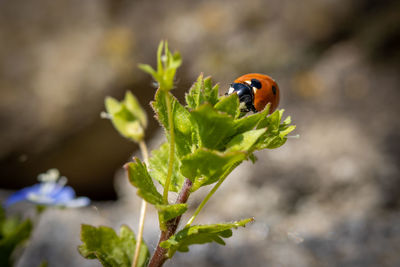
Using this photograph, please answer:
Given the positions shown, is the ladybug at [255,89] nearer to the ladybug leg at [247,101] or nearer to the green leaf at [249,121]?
the ladybug leg at [247,101]

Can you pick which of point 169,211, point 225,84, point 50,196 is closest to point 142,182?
point 169,211

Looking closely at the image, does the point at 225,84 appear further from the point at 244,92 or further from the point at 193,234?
the point at 193,234

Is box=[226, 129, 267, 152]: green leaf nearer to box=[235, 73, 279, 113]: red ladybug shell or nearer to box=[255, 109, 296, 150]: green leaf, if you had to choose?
box=[255, 109, 296, 150]: green leaf

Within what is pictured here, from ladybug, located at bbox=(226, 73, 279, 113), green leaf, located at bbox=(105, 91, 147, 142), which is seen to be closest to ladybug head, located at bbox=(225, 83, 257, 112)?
ladybug, located at bbox=(226, 73, 279, 113)

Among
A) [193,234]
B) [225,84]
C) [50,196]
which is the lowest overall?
[193,234]

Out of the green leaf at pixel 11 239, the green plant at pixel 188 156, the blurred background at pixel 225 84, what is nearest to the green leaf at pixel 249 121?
the green plant at pixel 188 156
